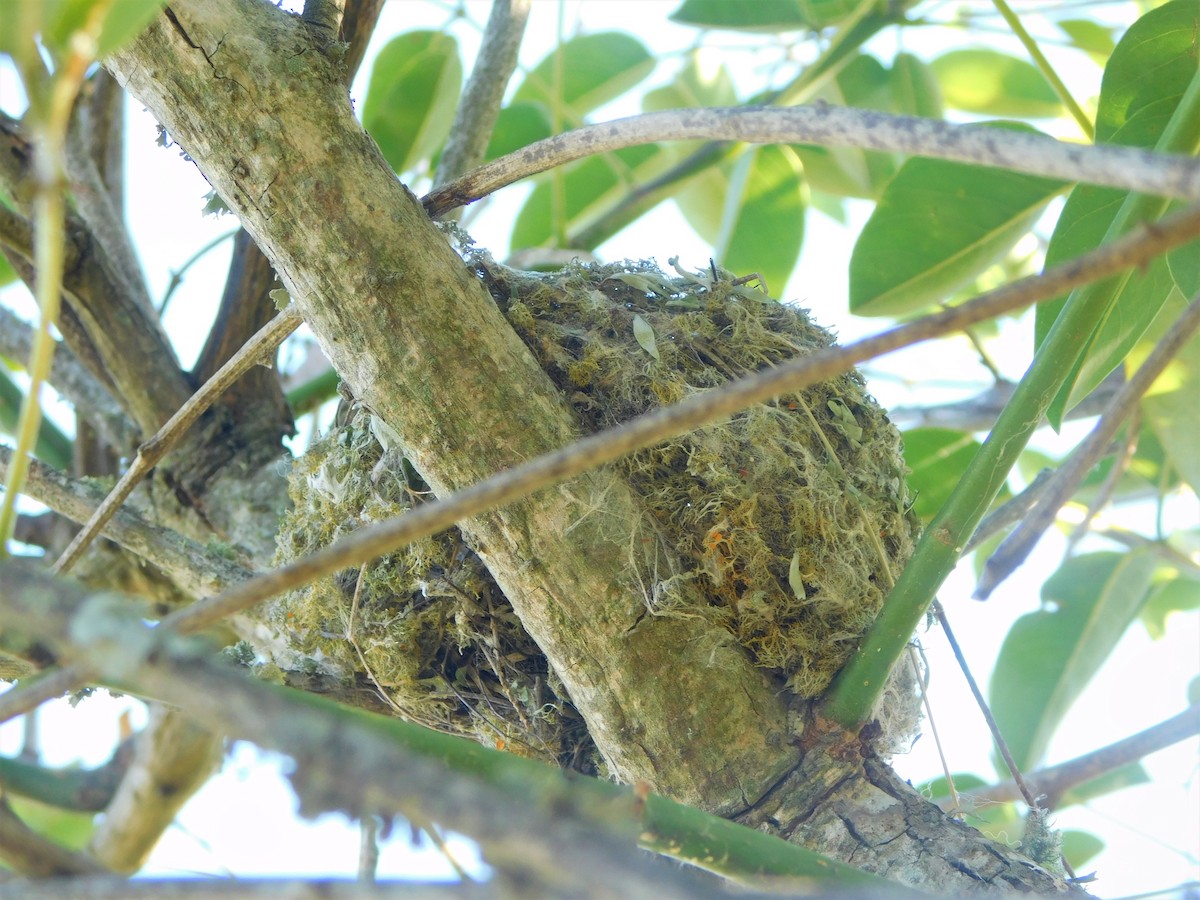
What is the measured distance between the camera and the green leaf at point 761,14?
2289 millimetres

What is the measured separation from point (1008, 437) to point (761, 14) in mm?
1542

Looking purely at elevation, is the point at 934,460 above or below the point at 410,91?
below

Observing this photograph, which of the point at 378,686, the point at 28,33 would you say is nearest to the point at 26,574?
the point at 28,33

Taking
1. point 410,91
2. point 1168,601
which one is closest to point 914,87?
point 410,91

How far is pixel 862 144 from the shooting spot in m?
0.72

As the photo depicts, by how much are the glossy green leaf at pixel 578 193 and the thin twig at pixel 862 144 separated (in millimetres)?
1543

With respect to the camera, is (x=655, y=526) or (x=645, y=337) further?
(x=645, y=337)

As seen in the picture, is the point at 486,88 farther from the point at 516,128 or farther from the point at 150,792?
the point at 150,792

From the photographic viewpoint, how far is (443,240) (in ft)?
3.79

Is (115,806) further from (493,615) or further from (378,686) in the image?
(493,615)

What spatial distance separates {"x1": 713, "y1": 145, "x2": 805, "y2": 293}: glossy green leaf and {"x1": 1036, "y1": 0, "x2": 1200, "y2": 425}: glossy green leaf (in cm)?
123

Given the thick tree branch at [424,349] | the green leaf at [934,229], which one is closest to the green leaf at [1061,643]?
the green leaf at [934,229]

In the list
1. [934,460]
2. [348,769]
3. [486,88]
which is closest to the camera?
[348,769]

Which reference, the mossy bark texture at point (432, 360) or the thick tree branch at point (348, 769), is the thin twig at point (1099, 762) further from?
the thick tree branch at point (348, 769)
